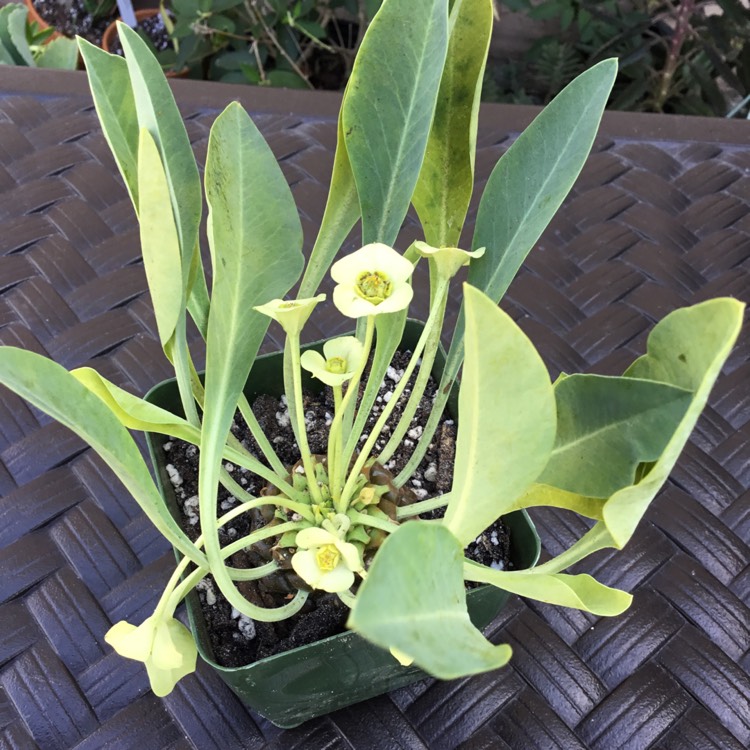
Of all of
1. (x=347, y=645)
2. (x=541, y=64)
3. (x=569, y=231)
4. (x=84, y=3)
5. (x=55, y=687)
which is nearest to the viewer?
(x=347, y=645)

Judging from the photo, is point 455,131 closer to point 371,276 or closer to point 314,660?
point 371,276

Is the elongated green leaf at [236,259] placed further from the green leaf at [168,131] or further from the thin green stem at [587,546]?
the thin green stem at [587,546]

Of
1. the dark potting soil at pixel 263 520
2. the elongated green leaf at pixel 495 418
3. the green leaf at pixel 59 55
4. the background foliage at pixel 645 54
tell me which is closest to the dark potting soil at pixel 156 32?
the green leaf at pixel 59 55

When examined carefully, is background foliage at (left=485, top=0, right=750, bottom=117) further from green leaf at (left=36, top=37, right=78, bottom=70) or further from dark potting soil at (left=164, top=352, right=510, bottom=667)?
dark potting soil at (left=164, top=352, right=510, bottom=667)

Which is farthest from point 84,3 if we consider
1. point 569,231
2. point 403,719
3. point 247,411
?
point 403,719

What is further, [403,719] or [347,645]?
[403,719]

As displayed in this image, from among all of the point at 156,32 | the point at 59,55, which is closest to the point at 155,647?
the point at 59,55

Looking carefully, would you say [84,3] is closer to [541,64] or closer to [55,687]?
[541,64]

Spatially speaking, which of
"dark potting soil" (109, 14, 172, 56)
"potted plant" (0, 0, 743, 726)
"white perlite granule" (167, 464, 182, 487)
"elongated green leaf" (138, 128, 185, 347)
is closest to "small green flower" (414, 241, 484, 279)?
"potted plant" (0, 0, 743, 726)
